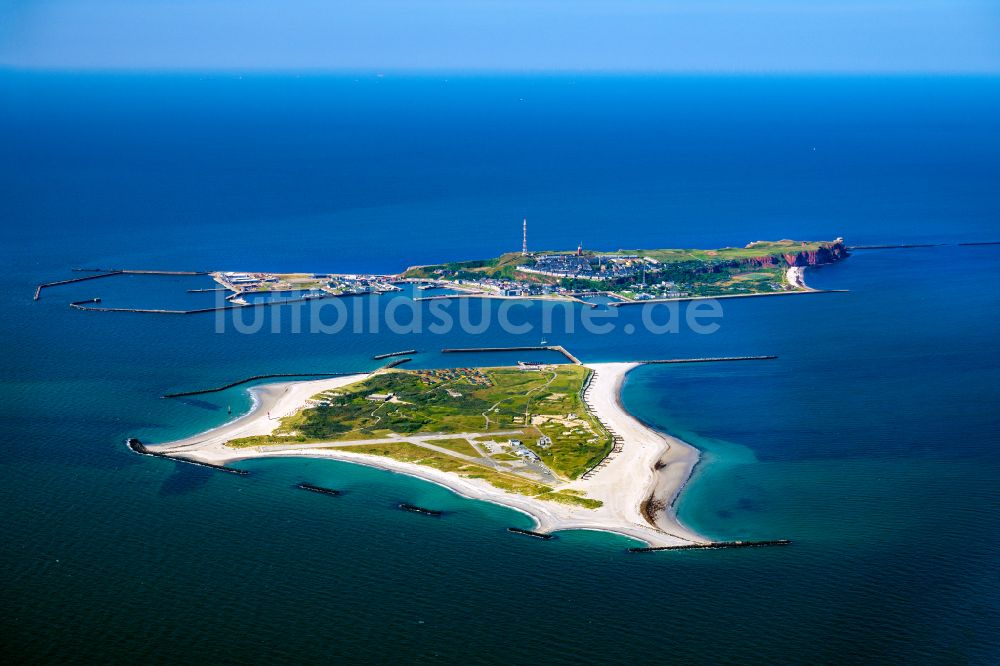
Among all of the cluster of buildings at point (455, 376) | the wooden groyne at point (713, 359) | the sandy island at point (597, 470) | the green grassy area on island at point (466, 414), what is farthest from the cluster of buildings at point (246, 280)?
the wooden groyne at point (713, 359)

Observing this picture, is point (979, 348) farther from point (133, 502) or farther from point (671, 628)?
point (133, 502)

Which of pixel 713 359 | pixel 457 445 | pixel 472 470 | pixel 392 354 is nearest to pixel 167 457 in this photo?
pixel 457 445

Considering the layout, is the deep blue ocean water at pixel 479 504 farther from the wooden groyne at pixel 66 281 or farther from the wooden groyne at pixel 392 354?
the wooden groyne at pixel 66 281

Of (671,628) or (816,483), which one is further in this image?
(816,483)

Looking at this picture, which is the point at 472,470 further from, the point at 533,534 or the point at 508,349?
the point at 508,349

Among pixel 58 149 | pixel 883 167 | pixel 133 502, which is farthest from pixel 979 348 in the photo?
pixel 58 149

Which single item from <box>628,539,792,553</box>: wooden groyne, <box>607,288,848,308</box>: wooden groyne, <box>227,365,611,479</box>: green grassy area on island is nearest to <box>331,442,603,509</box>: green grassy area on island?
<box>227,365,611,479</box>: green grassy area on island

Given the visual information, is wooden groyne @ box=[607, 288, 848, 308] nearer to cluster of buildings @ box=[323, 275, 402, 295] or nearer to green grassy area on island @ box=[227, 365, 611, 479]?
cluster of buildings @ box=[323, 275, 402, 295]
